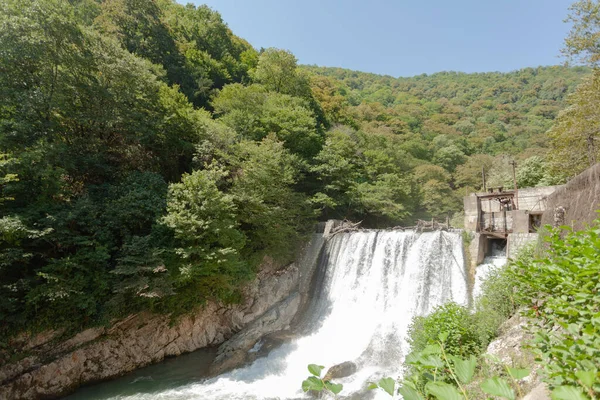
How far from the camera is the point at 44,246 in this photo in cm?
848

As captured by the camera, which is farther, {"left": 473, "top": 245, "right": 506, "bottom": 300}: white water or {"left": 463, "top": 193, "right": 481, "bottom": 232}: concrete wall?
{"left": 463, "top": 193, "right": 481, "bottom": 232}: concrete wall

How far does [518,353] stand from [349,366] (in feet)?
20.3

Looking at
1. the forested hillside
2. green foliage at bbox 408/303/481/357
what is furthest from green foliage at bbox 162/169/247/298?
green foliage at bbox 408/303/481/357

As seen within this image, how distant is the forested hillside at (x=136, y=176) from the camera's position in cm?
813

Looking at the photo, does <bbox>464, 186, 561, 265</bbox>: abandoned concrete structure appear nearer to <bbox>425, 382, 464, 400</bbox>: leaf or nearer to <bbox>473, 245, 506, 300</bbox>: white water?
<bbox>473, 245, 506, 300</bbox>: white water

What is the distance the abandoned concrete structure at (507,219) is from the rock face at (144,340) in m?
7.91

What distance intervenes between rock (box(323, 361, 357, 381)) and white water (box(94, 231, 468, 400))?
0.67ft

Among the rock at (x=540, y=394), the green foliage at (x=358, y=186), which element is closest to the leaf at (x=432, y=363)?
the rock at (x=540, y=394)

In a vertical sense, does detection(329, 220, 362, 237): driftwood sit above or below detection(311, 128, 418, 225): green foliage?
below

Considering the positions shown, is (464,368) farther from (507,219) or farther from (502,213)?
(502,213)

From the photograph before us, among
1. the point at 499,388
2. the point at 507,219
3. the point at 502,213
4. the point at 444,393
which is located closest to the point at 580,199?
the point at 499,388

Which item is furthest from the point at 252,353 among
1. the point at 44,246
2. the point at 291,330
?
the point at 44,246

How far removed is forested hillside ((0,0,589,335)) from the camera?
320 inches

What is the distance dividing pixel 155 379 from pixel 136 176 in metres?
7.56
